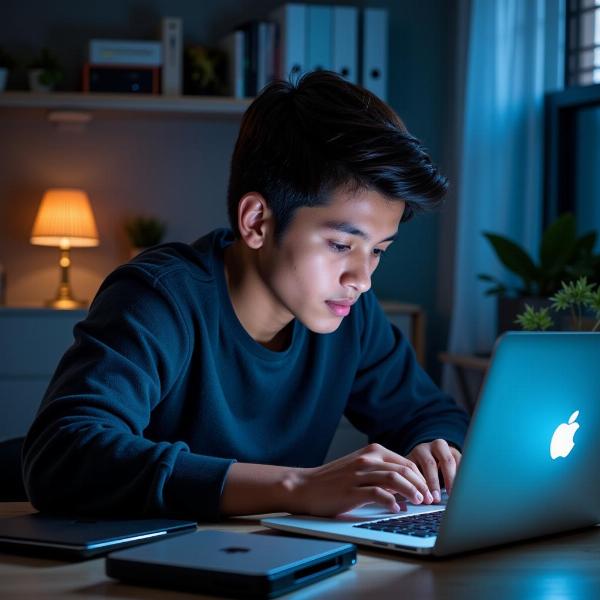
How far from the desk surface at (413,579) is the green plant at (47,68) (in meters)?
3.11

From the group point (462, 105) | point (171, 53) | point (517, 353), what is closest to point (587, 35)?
point (462, 105)

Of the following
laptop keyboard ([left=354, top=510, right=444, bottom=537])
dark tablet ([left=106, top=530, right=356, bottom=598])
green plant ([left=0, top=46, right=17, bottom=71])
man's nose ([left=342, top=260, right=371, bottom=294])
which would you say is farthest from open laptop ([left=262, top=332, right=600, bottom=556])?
green plant ([left=0, top=46, right=17, bottom=71])

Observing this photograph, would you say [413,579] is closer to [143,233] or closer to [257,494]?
[257,494]

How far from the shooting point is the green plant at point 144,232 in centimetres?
402

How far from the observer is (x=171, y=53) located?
12.8 ft

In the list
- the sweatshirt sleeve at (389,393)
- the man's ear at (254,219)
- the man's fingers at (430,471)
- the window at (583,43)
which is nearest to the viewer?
the man's fingers at (430,471)

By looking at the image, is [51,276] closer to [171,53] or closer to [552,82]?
[171,53]

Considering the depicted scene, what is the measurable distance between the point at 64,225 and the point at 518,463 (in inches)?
121

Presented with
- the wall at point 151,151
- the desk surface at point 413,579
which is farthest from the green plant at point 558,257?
the desk surface at point 413,579

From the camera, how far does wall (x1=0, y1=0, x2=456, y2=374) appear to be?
4.05m

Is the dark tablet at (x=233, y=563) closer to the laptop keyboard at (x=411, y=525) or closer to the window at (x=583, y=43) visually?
the laptop keyboard at (x=411, y=525)

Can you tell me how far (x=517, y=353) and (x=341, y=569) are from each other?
0.25 metres

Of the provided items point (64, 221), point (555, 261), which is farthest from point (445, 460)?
point (64, 221)

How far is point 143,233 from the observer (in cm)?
402
